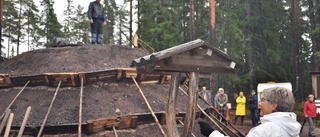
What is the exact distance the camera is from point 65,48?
11867 millimetres

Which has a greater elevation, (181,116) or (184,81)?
(184,81)

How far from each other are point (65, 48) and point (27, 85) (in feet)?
8.29

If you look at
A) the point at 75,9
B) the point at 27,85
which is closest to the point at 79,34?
the point at 75,9

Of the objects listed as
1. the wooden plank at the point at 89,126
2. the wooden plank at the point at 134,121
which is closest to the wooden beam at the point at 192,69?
the wooden plank at the point at 134,121

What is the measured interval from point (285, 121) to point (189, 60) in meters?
2.94

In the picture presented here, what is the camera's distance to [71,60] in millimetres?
10781

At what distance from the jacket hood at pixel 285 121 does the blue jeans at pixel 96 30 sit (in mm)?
10184

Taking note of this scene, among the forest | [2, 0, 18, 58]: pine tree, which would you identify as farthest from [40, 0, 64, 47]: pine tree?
the forest

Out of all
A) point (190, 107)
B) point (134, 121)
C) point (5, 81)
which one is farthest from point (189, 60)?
point (5, 81)

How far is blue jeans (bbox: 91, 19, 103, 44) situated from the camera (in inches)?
469

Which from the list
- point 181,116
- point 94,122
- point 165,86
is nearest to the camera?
point 94,122

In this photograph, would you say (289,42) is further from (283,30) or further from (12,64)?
(12,64)

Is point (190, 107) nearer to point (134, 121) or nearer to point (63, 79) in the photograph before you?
point (134, 121)

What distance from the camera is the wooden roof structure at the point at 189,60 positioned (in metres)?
4.90
